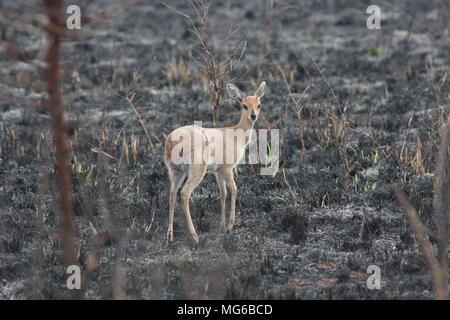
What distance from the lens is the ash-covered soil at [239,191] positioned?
7.32 metres

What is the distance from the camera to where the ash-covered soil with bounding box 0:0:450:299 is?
732 centimetres

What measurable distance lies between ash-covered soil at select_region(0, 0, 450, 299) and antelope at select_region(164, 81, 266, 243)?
35 centimetres

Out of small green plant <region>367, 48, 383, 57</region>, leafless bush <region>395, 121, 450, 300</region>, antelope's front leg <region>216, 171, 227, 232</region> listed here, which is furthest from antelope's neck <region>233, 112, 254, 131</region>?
small green plant <region>367, 48, 383, 57</region>

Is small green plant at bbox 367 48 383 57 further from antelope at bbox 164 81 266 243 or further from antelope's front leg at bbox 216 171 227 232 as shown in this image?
antelope's front leg at bbox 216 171 227 232

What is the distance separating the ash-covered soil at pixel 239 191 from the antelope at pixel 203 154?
0.35 metres

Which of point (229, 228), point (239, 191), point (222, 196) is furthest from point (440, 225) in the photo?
point (239, 191)

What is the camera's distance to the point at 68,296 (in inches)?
273

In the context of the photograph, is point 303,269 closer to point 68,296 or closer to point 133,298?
point 133,298

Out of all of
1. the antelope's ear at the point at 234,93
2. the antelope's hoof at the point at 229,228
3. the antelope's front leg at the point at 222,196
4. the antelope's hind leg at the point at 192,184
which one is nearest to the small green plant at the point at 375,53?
the antelope's ear at the point at 234,93

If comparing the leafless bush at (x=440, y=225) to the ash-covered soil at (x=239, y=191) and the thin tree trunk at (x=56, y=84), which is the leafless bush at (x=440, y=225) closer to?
the ash-covered soil at (x=239, y=191)

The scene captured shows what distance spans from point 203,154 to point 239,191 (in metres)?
1.92

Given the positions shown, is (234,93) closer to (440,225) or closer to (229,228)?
(229,228)

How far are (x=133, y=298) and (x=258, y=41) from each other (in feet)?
43.8
